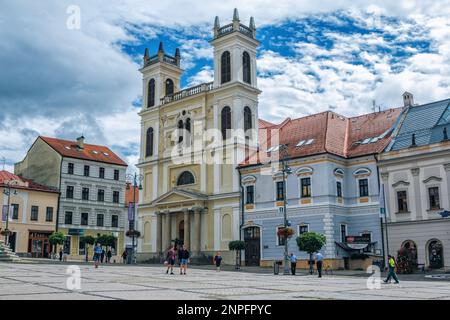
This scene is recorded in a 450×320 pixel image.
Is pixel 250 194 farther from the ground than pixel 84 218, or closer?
farther from the ground

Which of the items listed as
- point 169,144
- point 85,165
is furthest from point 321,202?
point 85,165

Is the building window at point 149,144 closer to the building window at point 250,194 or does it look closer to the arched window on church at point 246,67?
the arched window on church at point 246,67

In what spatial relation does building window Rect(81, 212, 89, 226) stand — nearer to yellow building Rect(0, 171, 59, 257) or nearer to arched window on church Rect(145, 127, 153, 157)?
yellow building Rect(0, 171, 59, 257)

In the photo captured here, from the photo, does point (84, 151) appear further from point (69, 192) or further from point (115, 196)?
point (115, 196)

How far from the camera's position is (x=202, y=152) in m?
49.1

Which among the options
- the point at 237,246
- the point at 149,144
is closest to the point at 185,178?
the point at 149,144

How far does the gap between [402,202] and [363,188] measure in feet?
11.5

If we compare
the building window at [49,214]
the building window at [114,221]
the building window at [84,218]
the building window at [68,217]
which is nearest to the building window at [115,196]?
the building window at [114,221]

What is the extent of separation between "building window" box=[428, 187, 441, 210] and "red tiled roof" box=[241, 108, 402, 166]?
17.2 ft

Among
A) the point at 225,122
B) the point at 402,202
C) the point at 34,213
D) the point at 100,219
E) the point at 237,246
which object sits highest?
the point at 225,122

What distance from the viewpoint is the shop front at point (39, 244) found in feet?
191

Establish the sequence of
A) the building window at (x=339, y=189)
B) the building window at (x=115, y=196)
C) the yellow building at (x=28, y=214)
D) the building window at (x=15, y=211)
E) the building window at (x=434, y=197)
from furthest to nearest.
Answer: the building window at (x=115, y=196)
the building window at (x=15, y=211)
the yellow building at (x=28, y=214)
the building window at (x=339, y=189)
the building window at (x=434, y=197)

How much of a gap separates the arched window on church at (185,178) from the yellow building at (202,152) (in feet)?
0.09
